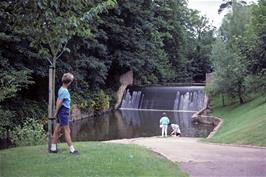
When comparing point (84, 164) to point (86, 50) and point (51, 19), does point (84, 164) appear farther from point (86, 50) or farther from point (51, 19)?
point (86, 50)

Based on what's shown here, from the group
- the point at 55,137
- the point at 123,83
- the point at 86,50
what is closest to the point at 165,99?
the point at 123,83

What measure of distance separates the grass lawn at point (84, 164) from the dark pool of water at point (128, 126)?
17.7 meters

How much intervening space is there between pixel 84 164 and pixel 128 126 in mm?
25220

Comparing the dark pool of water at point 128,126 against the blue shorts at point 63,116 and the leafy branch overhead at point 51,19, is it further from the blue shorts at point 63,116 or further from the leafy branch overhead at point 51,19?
the leafy branch overhead at point 51,19

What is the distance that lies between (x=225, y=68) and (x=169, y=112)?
7603mm

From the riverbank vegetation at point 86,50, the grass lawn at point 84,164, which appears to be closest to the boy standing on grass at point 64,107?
the grass lawn at point 84,164

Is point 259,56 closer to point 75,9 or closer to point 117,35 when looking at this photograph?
point 75,9

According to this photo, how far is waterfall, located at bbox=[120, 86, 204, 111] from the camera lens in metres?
46.7

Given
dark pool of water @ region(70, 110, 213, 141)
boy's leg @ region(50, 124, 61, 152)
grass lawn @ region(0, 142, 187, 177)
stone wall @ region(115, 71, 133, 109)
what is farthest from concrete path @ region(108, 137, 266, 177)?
stone wall @ region(115, 71, 133, 109)

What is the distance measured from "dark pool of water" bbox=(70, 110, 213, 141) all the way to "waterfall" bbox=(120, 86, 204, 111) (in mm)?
2614

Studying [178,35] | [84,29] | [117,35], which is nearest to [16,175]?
[84,29]

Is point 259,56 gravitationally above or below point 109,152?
above

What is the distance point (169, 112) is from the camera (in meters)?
44.8

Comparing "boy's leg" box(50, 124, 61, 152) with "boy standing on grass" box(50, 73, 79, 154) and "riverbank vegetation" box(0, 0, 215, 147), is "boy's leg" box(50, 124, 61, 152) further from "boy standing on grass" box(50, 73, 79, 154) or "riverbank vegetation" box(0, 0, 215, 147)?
"riverbank vegetation" box(0, 0, 215, 147)
